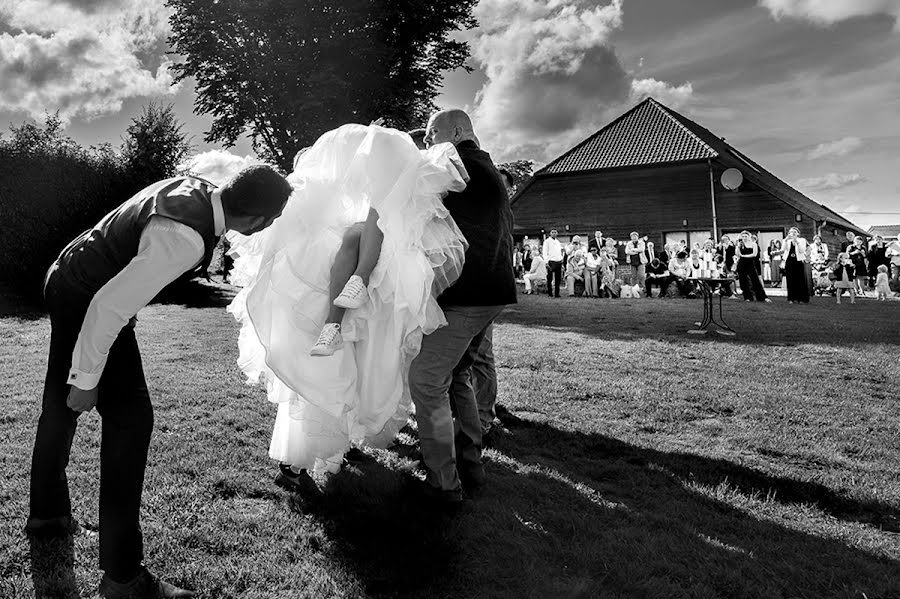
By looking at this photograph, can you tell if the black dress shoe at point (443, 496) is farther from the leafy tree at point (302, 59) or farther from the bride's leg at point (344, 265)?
the leafy tree at point (302, 59)

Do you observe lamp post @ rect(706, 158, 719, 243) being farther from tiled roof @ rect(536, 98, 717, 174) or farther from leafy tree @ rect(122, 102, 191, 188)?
leafy tree @ rect(122, 102, 191, 188)

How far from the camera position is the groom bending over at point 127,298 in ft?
8.34

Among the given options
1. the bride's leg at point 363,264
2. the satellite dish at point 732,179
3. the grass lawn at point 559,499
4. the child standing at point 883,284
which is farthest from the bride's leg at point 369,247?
the satellite dish at point 732,179

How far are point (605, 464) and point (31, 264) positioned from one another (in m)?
16.8

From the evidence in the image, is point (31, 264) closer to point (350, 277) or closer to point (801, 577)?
point (350, 277)

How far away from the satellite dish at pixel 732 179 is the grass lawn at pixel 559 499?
27253 mm

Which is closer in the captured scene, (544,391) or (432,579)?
(432,579)

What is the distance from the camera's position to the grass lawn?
Answer: 9.94 feet

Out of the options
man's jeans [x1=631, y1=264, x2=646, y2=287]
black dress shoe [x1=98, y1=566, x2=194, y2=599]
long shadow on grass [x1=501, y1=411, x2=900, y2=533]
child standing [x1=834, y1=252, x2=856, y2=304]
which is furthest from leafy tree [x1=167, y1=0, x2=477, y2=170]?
black dress shoe [x1=98, y1=566, x2=194, y2=599]

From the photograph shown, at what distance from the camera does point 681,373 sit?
791 cm

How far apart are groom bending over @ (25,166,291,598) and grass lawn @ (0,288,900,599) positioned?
41 centimetres

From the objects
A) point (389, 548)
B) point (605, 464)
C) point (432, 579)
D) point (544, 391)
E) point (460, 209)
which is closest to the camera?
point (432, 579)

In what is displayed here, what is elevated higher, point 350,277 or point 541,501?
point 350,277

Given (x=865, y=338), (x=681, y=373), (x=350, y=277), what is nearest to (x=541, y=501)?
(x=350, y=277)
